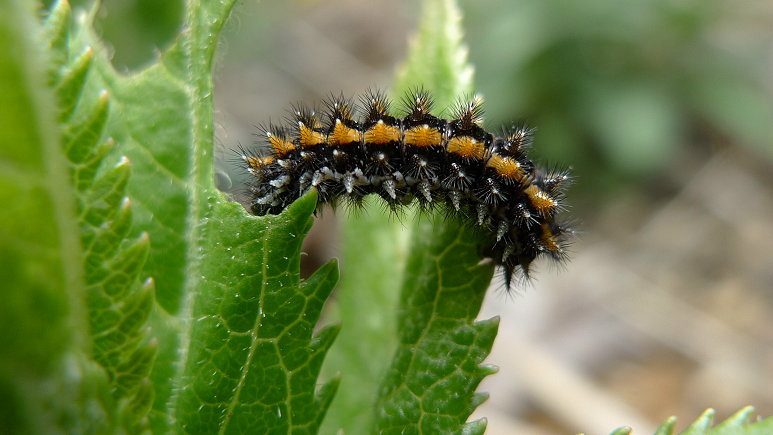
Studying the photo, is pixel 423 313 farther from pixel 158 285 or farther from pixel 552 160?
pixel 552 160

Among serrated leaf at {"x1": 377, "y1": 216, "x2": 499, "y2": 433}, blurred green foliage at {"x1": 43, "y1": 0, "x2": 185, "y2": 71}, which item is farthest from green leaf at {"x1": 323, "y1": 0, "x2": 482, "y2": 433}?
blurred green foliage at {"x1": 43, "y1": 0, "x2": 185, "y2": 71}

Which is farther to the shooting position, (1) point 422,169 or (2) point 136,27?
(2) point 136,27

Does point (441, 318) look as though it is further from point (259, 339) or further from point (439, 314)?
point (259, 339)

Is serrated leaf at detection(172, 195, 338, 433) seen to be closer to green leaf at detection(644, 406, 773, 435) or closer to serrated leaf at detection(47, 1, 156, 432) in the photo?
serrated leaf at detection(47, 1, 156, 432)

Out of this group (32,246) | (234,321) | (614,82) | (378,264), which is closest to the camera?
(32,246)

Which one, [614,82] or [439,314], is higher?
[614,82]

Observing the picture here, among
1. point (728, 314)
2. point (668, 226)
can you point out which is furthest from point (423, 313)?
point (668, 226)

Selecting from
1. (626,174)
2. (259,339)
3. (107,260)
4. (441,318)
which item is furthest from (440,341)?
(626,174)
